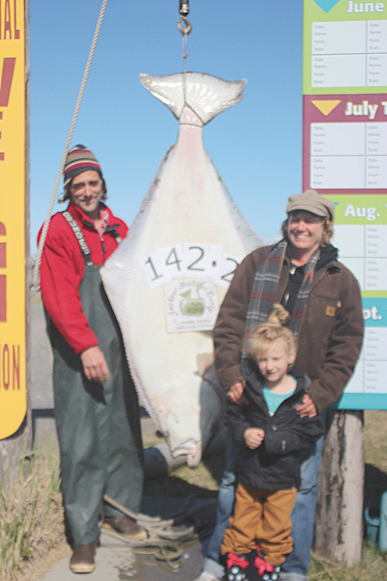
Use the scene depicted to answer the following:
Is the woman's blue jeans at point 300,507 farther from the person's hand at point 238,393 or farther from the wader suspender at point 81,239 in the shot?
the wader suspender at point 81,239

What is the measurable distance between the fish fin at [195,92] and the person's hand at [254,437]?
136 cm

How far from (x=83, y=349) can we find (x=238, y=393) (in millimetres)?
727

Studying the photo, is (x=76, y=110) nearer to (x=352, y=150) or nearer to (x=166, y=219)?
(x=166, y=219)

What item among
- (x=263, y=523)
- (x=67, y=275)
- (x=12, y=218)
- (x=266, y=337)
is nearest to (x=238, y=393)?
(x=266, y=337)

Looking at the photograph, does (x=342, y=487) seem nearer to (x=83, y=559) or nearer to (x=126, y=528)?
(x=126, y=528)

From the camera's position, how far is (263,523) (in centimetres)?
232

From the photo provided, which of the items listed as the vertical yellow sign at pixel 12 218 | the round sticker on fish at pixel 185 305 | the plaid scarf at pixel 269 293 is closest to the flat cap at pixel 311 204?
the plaid scarf at pixel 269 293

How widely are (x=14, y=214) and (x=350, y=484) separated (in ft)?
6.71

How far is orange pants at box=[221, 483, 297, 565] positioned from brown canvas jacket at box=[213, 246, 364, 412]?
0.40 m

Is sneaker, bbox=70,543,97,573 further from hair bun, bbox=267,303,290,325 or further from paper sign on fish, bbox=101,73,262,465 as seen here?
hair bun, bbox=267,303,290,325

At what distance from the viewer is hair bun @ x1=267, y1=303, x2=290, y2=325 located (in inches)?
90.2

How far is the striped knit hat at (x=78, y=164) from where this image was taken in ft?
8.72

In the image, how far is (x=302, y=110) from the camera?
259 centimetres

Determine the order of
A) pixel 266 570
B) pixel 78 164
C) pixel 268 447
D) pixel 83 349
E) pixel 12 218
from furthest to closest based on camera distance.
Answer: pixel 12 218
pixel 78 164
pixel 83 349
pixel 266 570
pixel 268 447
